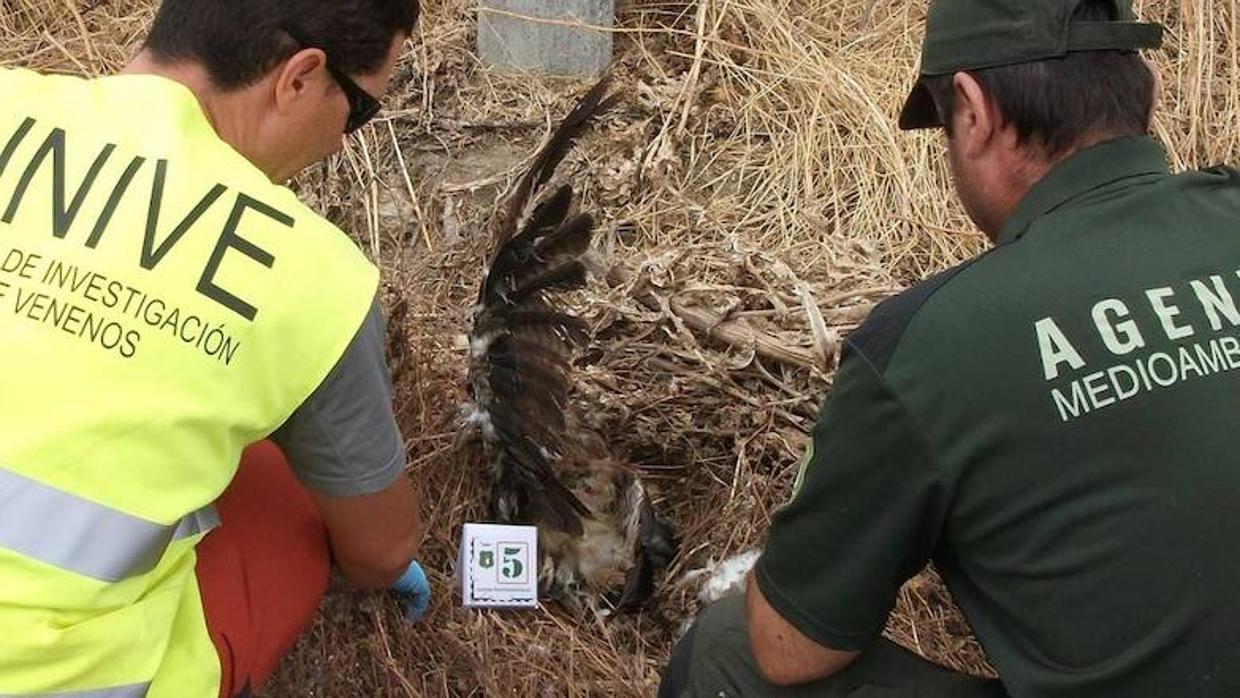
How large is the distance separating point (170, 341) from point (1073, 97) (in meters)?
1.13

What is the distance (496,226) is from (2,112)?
1808 mm

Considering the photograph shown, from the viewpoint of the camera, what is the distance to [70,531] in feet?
4.45

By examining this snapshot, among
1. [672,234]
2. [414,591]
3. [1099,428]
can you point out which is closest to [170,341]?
[1099,428]

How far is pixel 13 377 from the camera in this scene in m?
1.36

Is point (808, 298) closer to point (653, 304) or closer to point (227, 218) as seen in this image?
point (653, 304)

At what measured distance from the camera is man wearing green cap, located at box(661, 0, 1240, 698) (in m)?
1.44

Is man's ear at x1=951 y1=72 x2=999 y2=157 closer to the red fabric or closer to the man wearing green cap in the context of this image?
the man wearing green cap

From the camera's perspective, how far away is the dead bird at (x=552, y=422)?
8.94 feet

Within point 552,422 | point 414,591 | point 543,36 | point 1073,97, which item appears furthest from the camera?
point 543,36

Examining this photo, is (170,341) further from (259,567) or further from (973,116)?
(973,116)

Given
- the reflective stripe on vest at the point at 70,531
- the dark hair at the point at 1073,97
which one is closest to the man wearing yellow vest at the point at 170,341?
the reflective stripe on vest at the point at 70,531

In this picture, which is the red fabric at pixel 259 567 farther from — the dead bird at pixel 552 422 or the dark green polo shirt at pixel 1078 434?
the dead bird at pixel 552 422

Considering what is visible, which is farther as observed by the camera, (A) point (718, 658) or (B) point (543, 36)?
(B) point (543, 36)

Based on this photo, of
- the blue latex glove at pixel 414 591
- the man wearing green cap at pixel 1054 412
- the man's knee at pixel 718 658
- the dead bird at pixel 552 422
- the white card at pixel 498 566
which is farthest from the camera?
the dead bird at pixel 552 422
